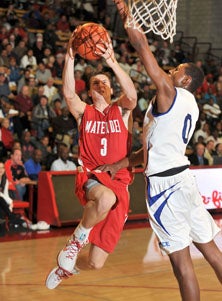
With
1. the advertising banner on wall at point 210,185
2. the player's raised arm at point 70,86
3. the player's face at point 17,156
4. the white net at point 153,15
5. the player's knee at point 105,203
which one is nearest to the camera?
the white net at point 153,15

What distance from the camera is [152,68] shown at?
473 centimetres

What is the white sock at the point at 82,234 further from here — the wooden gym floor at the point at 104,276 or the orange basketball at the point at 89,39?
the orange basketball at the point at 89,39

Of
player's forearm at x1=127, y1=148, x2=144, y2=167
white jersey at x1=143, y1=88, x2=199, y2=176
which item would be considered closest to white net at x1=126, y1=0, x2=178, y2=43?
white jersey at x1=143, y1=88, x2=199, y2=176

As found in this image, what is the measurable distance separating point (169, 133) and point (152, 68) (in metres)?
0.55

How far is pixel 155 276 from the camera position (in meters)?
7.52

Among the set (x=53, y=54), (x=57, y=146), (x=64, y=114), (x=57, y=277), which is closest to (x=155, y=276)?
(x=57, y=277)

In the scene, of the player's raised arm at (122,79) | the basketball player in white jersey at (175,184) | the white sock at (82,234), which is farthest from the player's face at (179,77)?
the white sock at (82,234)

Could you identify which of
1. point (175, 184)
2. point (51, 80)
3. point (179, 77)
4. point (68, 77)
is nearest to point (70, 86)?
point (68, 77)

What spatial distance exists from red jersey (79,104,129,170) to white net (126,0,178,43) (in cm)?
115

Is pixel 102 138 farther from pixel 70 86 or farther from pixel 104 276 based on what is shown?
pixel 104 276

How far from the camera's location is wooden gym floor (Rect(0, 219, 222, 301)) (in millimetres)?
6586

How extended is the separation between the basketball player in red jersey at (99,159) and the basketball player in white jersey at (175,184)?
0.82 meters

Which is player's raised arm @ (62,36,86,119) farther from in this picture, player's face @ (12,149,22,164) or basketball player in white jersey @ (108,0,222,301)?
player's face @ (12,149,22,164)

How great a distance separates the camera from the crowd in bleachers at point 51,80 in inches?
531
